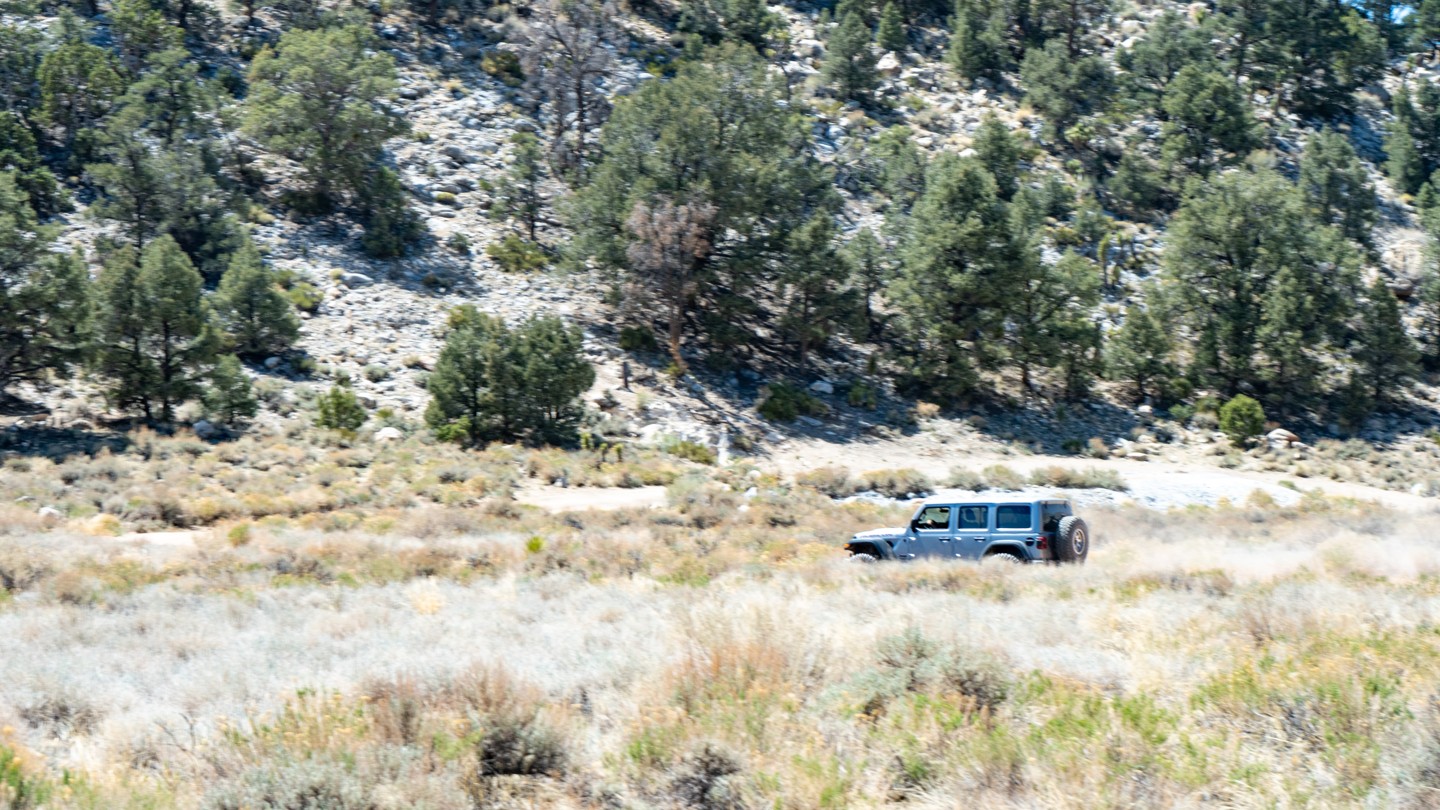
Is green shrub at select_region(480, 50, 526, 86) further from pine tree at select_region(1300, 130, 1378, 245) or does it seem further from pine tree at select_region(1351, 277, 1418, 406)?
pine tree at select_region(1351, 277, 1418, 406)

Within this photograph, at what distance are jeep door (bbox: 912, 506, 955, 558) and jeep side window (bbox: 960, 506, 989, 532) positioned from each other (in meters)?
0.15

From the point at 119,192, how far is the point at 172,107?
676 cm

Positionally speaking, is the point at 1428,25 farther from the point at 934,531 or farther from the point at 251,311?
the point at 251,311

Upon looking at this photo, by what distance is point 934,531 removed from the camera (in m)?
15.0

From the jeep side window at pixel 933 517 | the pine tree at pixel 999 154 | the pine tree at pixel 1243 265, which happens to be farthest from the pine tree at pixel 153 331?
the pine tree at pixel 1243 265

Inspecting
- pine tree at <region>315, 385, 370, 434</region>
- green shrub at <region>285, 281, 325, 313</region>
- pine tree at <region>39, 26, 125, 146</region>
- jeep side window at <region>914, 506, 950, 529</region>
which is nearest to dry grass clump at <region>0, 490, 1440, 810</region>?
jeep side window at <region>914, 506, 950, 529</region>

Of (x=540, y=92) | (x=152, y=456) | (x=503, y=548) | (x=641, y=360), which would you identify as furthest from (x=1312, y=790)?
(x=540, y=92)

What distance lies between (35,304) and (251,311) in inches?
283

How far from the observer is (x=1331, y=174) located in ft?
177

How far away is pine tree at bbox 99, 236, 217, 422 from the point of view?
99.0 ft

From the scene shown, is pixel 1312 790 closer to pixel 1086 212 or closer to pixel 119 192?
pixel 119 192

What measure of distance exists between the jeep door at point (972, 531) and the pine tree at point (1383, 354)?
38.3m

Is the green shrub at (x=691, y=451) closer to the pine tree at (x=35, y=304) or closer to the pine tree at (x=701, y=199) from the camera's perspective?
the pine tree at (x=701, y=199)

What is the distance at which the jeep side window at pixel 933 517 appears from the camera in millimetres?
15023
